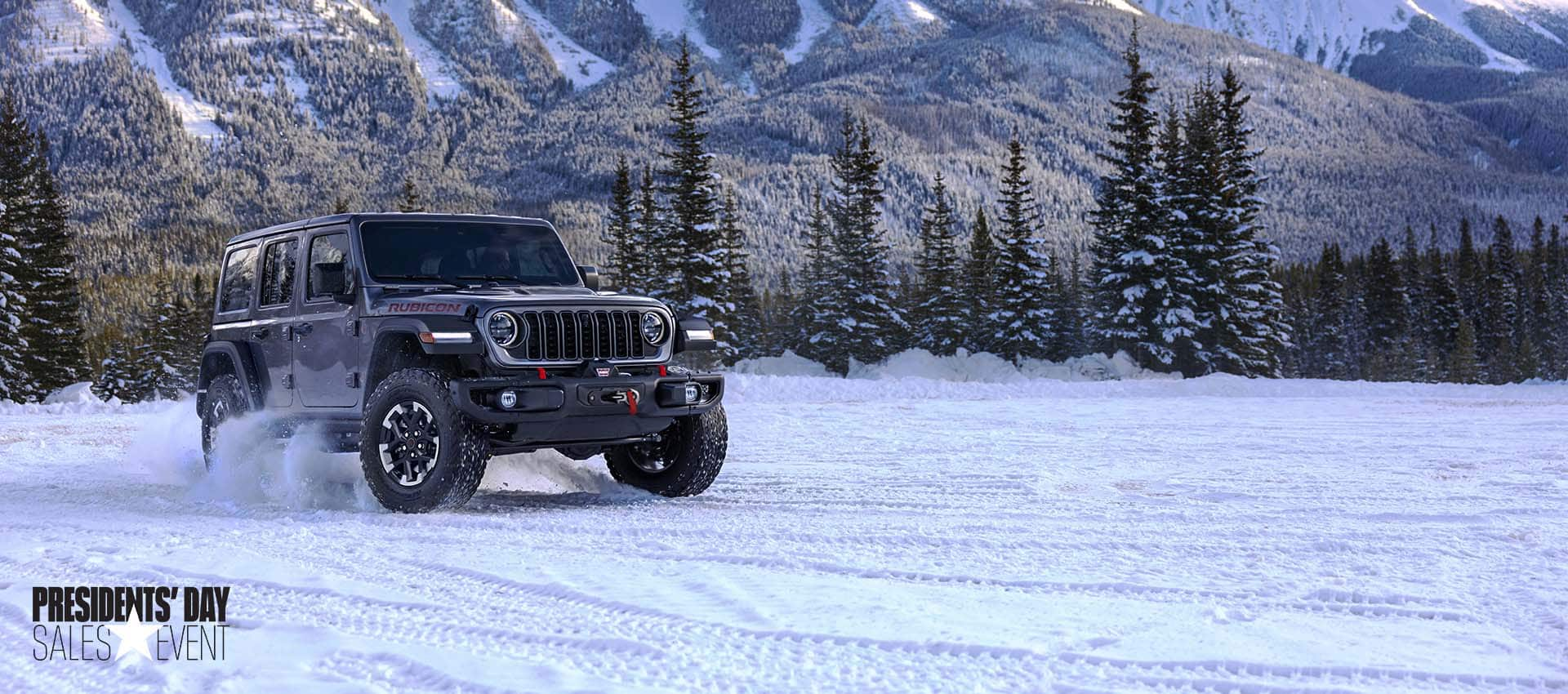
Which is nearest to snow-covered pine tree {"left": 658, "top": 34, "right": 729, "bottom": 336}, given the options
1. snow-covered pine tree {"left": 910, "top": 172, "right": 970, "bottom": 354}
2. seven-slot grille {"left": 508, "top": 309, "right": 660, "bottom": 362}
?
snow-covered pine tree {"left": 910, "top": 172, "right": 970, "bottom": 354}

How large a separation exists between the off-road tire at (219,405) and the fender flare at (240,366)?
6 centimetres

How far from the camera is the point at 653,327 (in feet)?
27.6

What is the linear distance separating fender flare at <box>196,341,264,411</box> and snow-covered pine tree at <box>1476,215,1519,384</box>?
85.2m

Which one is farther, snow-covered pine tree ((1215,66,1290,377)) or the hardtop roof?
snow-covered pine tree ((1215,66,1290,377))

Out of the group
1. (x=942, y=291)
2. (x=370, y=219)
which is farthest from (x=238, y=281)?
(x=942, y=291)

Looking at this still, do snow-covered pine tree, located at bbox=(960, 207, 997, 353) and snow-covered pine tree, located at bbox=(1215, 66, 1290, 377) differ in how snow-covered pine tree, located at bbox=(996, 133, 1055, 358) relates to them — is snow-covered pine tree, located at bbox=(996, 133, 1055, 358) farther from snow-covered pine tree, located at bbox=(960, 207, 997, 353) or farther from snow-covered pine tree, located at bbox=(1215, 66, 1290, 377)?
snow-covered pine tree, located at bbox=(1215, 66, 1290, 377)

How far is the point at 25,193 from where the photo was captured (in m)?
42.3

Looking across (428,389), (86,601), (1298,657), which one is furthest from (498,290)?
(1298,657)

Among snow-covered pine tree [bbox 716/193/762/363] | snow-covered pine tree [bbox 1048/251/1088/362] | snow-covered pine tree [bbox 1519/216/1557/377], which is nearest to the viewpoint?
snow-covered pine tree [bbox 716/193/762/363]

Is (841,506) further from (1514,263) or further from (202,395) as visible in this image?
(1514,263)

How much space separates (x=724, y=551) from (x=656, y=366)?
2324 millimetres

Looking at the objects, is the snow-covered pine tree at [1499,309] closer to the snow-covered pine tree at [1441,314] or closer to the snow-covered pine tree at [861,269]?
the snow-covered pine tree at [1441,314]

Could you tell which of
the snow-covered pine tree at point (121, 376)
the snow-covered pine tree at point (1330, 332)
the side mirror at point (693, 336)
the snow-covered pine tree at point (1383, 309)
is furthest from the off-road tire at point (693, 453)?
the snow-covered pine tree at point (1383, 309)

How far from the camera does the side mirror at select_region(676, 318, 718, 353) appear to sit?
8688 millimetres
